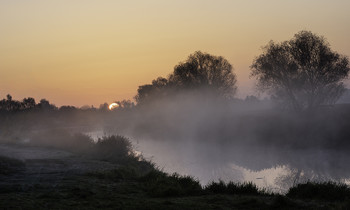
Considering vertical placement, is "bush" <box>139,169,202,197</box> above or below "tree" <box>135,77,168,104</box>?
Answer: below

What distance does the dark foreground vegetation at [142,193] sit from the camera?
11260 mm

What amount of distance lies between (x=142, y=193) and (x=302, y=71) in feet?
154

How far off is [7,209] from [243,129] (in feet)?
169

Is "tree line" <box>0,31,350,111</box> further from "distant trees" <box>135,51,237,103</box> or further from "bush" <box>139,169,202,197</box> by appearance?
"bush" <box>139,169,202,197</box>

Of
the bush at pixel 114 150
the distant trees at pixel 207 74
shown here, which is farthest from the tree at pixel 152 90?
the bush at pixel 114 150

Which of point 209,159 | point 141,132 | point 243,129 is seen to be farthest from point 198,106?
point 209,159

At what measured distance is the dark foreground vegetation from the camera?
1126cm

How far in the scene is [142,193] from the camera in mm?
13891

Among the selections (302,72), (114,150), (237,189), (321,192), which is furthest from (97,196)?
(302,72)

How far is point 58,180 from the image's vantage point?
15.5m

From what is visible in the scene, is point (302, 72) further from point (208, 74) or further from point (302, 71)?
point (208, 74)

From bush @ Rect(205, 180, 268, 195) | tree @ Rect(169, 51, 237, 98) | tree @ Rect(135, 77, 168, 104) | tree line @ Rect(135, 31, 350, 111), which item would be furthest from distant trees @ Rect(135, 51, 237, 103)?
bush @ Rect(205, 180, 268, 195)

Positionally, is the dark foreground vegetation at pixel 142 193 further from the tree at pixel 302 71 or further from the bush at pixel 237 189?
the tree at pixel 302 71

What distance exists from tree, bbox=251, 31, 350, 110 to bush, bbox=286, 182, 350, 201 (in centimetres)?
4319
